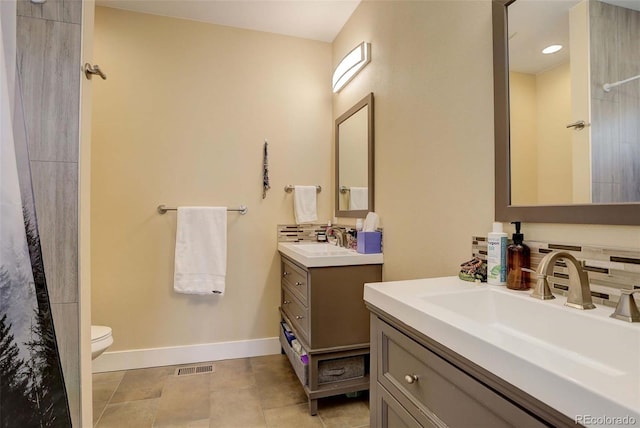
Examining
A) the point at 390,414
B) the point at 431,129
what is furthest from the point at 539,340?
the point at 431,129

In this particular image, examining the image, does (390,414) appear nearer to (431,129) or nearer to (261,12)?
(431,129)

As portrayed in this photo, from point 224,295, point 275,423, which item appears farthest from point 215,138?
point 275,423

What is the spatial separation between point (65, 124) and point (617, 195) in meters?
1.79

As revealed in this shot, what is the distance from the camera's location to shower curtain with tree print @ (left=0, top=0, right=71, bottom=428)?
1.00 m

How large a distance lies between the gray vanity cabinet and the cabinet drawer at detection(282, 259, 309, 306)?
0.89m

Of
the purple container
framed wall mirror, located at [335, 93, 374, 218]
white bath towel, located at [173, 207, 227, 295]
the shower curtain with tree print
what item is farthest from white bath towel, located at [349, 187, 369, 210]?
the shower curtain with tree print

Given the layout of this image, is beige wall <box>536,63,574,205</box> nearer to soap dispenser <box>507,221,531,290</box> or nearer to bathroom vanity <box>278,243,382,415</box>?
soap dispenser <box>507,221,531,290</box>

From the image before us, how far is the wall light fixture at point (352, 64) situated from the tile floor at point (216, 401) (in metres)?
2.14

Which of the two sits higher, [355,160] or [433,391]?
[355,160]

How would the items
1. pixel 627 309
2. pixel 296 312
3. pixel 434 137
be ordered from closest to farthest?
pixel 627 309
pixel 434 137
pixel 296 312

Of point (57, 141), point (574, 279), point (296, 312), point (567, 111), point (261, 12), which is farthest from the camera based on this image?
point (261, 12)

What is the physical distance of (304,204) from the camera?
2.62 meters

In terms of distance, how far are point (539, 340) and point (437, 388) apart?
311 mm

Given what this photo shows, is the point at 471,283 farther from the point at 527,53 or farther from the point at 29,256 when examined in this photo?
the point at 29,256
